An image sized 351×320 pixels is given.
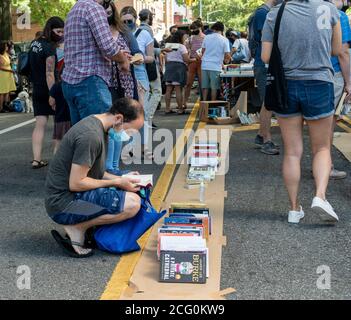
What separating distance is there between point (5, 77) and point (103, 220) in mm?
12135

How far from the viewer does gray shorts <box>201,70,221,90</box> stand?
13.0 m

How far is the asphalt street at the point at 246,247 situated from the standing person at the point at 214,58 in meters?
5.46

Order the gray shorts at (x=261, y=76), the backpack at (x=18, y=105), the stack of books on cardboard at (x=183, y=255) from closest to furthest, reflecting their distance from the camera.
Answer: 1. the stack of books on cardboard at (x=183, y=255)
2. the gray shorts at (x=261, y=76)
3. the backpack at (x=18, y=105)

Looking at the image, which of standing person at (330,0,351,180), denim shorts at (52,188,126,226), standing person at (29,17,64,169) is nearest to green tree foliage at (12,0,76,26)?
standing person at (29,17,64,169)

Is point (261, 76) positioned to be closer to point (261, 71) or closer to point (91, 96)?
point (261, 71)

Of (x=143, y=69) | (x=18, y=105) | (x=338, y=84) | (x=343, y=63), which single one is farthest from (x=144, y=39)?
(x=18, y=105)

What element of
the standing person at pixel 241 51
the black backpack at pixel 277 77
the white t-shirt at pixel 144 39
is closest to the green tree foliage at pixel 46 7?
the standing person at pixel 241 51

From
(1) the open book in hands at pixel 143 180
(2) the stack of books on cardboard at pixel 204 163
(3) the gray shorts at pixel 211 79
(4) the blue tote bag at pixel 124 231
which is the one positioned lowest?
(3) the gray shorts at pixel 211 79

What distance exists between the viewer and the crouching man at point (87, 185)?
4578 mm

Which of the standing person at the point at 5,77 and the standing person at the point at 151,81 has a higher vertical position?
the standing person at the point at 151,81

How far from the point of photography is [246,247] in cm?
491

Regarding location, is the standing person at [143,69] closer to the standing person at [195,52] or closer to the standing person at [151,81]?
the standing person at [151,81]

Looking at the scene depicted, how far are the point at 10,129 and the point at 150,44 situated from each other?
14.2 feet

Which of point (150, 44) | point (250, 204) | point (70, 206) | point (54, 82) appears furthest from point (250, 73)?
point (70, 206)
